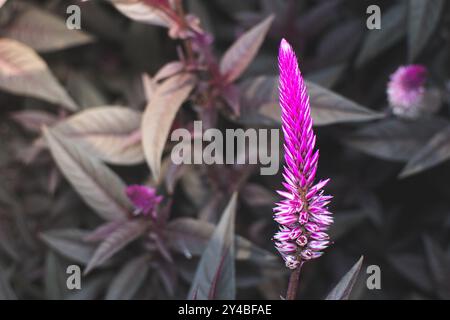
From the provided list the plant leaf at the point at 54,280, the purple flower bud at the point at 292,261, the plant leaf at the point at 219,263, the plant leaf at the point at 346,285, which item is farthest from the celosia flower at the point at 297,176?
the plant leaf at the point at 54,280

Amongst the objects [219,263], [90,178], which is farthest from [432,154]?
[90,178]

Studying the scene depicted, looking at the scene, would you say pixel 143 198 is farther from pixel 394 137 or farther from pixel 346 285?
pixel 394 137

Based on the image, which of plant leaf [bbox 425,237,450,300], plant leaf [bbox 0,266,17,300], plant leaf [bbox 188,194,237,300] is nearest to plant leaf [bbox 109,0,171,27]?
plant leaf [bbox 188,194,237,300]

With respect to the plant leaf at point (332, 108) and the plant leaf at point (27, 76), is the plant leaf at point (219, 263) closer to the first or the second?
the plant leaf at point (332, 108)

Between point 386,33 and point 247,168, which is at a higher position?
point 386,33

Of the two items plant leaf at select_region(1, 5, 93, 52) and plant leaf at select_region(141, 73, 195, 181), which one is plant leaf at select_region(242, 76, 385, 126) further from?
plant leaf at select_region(1, 5, 93, 52)
